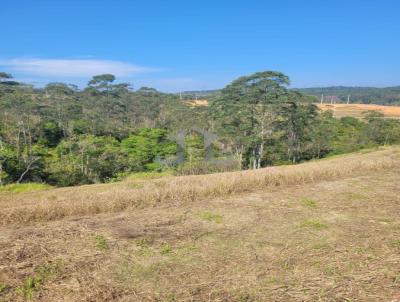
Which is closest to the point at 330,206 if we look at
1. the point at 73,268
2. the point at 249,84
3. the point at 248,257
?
the point at 248,257

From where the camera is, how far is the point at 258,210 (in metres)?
5.32

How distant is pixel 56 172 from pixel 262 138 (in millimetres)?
12331

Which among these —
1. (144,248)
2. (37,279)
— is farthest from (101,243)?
(37,279)

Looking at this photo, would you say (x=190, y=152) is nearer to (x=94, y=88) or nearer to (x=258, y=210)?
(x=258, y=210)

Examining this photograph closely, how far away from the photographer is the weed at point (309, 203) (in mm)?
5465

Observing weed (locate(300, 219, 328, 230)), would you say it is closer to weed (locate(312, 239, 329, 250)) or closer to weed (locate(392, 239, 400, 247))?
weed (locate(312, 239, 329, 250))

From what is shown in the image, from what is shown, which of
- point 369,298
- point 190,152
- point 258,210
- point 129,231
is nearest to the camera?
point 369,298

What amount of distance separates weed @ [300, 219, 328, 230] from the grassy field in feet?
0.04

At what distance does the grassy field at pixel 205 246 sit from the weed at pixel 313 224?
12 mm

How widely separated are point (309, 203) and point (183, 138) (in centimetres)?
2256

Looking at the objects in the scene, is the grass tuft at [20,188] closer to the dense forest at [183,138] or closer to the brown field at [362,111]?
the dense forest at [183,138]

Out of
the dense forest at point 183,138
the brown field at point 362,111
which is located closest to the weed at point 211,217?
the dense forest at point 183,138

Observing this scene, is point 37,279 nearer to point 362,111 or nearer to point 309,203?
point 309,203

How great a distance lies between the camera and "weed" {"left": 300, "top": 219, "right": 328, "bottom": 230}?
14.7ft
